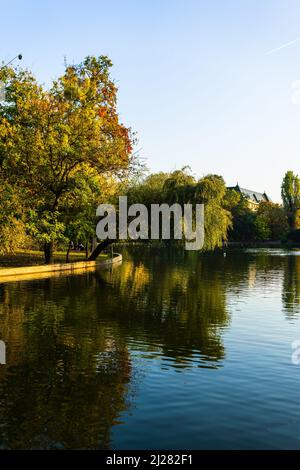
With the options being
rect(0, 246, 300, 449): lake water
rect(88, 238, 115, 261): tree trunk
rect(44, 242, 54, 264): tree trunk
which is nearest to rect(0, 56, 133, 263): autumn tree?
rect(44, 242, 54, 264): tree trunk

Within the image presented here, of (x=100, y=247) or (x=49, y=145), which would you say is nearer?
(x=49, y=145)

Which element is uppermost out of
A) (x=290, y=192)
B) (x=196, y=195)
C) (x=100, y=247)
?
(x=290, y=192)

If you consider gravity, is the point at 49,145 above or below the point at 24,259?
above

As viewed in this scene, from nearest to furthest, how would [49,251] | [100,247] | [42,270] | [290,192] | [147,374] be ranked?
[147,374]
[42,270]
[49,251]
[100,247]
[290,192]

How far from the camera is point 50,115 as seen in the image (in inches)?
1329

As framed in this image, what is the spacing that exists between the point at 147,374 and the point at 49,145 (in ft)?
83.4

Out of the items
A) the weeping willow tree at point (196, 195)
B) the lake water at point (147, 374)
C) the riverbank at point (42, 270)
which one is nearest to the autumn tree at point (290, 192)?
the weeping willow tree at point (196, 195)

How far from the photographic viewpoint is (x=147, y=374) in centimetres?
1022

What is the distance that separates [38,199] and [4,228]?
5640mm

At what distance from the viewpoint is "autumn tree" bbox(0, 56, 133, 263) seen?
32938 millimetres

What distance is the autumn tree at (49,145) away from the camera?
32.9 m

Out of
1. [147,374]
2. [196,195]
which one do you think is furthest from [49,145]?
[147,374]

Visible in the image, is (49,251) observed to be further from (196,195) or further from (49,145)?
(196,195)

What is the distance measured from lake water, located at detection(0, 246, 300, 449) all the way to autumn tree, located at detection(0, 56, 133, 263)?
14.3m
